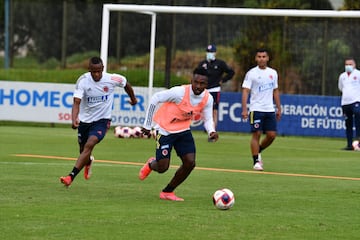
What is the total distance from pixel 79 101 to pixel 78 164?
106 cm

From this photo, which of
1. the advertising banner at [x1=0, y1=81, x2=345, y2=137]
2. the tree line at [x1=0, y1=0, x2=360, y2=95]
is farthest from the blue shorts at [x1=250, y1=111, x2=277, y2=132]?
the tree line at [x1=0, y1=0, x2=360, y2=95]

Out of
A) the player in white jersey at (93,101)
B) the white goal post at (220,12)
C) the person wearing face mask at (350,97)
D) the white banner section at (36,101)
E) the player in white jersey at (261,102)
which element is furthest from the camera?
the white banner section at (36,101)

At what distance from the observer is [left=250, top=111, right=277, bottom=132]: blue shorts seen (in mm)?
18344

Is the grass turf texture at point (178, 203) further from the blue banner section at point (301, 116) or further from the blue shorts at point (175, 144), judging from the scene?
the blue banner section at point (301, 116)

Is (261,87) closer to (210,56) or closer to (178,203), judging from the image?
(178,203)

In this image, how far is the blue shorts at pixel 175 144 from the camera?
13594 mm

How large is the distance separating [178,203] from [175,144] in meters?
0.98

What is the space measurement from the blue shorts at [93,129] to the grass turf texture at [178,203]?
69 cm

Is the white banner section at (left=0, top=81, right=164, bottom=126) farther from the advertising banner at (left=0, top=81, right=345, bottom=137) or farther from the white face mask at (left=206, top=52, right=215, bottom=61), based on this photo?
the white face mask at (left=206, top=52, right=215, bottom=61)

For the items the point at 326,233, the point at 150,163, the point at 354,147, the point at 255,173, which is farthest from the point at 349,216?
the point at 354,147

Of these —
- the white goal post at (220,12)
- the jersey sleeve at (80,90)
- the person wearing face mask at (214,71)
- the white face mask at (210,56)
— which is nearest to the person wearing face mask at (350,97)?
the white goal post at (220,12)

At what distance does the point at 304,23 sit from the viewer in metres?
30.4

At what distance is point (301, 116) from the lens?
91.9 ft

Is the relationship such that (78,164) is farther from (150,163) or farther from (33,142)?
(33,142)
